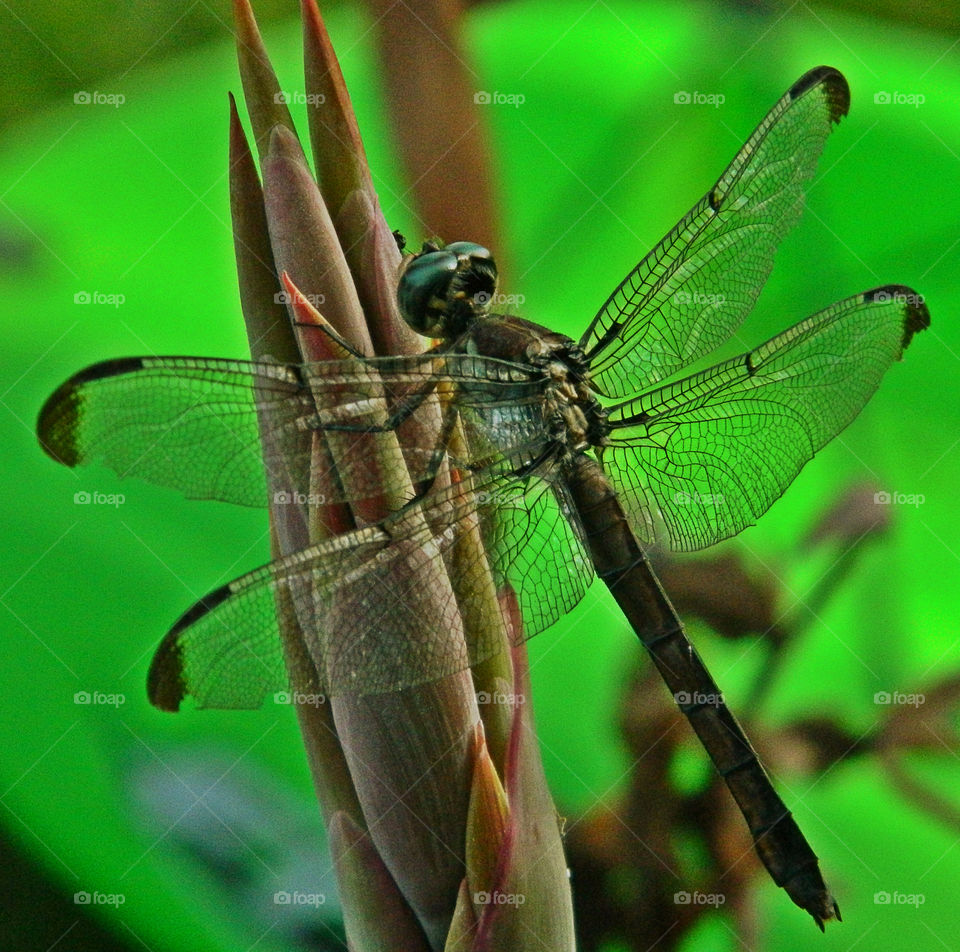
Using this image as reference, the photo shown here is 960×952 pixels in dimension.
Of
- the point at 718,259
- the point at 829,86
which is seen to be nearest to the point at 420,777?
the point at 718,259

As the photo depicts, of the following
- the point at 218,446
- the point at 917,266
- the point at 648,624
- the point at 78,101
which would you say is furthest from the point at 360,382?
the point at 917,266

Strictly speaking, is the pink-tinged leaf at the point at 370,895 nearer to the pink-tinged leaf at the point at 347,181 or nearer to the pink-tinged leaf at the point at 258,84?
the pink-tinged leaf at the point at 347,181

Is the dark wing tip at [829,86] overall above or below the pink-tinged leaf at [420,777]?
above

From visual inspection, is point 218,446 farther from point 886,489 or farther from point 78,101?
point 886,489

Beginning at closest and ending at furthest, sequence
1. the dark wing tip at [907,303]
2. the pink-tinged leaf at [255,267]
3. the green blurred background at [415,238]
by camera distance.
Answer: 1. the pink-tinged leaf at [255,267]
2. the dark wing tip at [907,303]
3. the green blurred background at [415,238]

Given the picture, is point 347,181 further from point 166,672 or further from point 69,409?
point 166,672

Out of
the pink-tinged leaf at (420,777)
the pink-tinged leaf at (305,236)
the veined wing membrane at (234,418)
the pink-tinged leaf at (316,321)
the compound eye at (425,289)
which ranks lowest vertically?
the pink-tinged leaf at (420,777)

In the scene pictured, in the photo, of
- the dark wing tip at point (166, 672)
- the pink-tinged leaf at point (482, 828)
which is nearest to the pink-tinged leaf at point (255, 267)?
the dark wing tip at point (166, 672)
